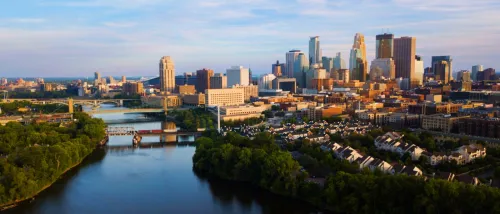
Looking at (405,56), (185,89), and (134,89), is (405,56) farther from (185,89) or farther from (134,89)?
(134,89)

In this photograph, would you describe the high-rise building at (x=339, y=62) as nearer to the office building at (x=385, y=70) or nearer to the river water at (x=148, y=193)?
the office building at (x=385, y=70)

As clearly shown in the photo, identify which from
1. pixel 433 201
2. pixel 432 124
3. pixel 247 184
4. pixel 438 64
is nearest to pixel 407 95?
pixel 432 124

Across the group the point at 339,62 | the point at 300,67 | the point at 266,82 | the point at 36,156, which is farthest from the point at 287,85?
the point at 36,156

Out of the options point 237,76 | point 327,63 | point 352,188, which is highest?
point 327,63

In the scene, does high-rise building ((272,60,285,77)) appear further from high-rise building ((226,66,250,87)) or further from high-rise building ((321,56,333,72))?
high-rise building ((226,66,250,87))

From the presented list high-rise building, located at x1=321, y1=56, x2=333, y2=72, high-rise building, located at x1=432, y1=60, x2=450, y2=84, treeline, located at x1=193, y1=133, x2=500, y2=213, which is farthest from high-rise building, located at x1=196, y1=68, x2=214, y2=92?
treeline, located at x1=193, y1=133, x2=500, y2=213

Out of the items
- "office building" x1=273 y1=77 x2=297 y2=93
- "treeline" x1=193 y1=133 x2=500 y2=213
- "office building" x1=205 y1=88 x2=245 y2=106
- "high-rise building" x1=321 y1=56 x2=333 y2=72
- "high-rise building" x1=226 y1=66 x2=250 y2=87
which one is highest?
"high-rise building" x1=321 y1=56 x2=333 y2=72
